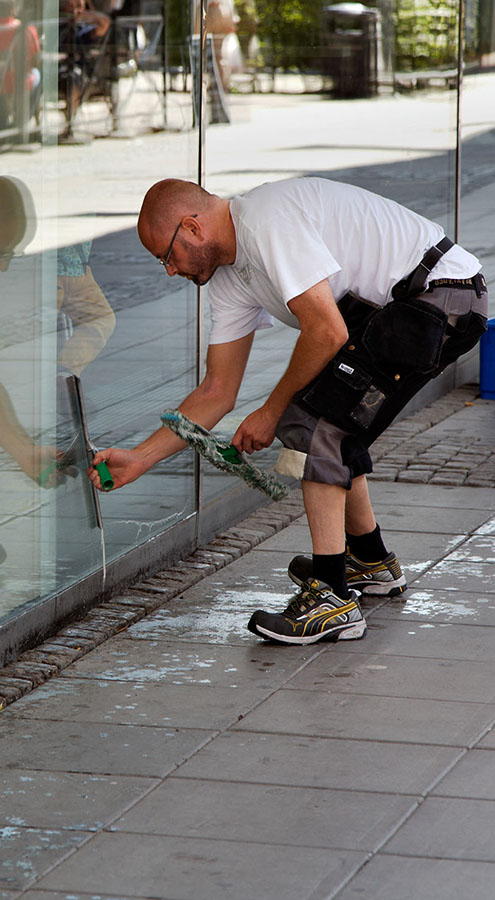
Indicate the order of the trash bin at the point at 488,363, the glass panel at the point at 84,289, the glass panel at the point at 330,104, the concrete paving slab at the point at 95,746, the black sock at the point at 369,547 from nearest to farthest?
the concrete paving slab at the point at 95,746, the glass panel at the point at 84,289, the black sock at the point at 369,547, the glass panel at the point at 330,104, the trash bin at the point at 488,363

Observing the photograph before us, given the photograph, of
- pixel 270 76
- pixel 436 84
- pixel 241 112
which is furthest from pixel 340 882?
pixel 436 84

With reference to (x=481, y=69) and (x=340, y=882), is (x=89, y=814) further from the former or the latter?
(x=481, y=69)

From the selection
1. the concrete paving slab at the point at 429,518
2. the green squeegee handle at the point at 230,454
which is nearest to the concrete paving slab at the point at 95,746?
the green squeegee handle at the point at 230,454

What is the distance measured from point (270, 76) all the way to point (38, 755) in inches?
133

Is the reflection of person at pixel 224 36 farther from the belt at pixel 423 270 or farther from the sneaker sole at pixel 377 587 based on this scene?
the sneaker sole at pixel 377 587

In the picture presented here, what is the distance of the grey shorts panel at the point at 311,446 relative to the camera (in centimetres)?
442

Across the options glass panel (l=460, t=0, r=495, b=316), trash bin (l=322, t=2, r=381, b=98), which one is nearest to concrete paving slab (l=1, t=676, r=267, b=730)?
trash bin (l=322, t=2, r=381, b=98)

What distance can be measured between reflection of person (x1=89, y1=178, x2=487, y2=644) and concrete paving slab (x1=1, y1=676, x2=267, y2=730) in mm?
433

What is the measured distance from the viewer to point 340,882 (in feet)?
9.77

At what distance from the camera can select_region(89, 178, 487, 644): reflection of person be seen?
13.6 ft

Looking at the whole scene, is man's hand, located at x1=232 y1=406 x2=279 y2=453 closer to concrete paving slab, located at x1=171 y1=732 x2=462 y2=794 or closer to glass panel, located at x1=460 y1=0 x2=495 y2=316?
concrete paving slab, located at x1=171 y1=732 x2=462 y2=794

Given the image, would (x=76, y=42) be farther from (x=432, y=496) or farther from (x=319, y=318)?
(x=432, y=496)

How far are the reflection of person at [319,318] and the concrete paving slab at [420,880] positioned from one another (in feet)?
4.80

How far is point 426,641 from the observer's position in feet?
14.8
